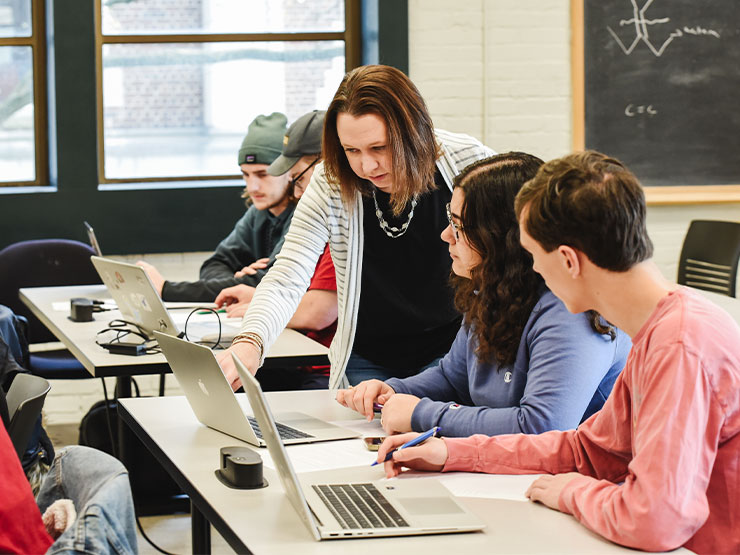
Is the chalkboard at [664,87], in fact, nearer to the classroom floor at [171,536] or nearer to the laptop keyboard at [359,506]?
the classroom floor at [171,536]

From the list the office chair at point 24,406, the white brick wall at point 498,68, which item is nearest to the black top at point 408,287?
the office chair at point 24,406

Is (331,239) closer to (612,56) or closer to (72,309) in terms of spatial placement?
(72,309)

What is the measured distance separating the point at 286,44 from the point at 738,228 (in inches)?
88.1

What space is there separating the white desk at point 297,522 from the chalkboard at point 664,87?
11.0 ft

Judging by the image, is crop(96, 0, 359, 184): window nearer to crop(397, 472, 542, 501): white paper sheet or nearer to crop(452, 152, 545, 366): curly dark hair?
crop(452, 152, 545, 366): curly dark hair

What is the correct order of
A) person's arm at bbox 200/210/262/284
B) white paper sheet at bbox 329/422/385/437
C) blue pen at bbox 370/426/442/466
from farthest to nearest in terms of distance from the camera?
person's arm at bbox 200/210/262/284 < white paper sheet at bbox 329/422/385/437 < blue pen at bbox 370/426/442/466

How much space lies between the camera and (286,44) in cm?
474

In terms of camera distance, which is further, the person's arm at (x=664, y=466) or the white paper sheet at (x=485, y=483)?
the white paper sheet at (x=485, y=483)

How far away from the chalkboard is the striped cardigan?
247cm

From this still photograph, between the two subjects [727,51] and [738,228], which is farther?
[727,51]

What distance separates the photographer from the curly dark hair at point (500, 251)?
1783 mm

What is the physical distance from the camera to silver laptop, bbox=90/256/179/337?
2.77 m

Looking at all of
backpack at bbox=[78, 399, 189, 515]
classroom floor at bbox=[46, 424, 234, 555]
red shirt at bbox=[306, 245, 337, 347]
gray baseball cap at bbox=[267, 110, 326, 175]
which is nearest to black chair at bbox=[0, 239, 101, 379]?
backpack at bbox=[78, 399, 189, 515]

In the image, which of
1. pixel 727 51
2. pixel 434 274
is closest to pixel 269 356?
A: pixel 434 274
